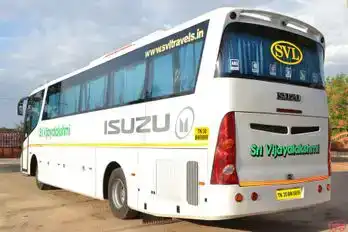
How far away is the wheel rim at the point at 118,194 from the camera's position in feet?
31.8

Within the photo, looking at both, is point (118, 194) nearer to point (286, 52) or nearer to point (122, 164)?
point (122, 164)

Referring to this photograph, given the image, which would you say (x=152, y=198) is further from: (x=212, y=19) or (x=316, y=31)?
(x=316, y=31)

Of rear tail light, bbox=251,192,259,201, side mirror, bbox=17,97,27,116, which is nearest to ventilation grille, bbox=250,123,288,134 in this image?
rear tail light, bbox=251,192,259,201

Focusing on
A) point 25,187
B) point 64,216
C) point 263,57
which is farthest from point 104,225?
point 25,187

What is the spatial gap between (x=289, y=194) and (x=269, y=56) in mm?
2151

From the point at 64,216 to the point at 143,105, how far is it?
323 cm

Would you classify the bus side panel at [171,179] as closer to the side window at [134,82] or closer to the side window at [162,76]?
the side window at [162,76]

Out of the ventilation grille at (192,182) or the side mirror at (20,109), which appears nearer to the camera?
the ventilation grille at (192,182)

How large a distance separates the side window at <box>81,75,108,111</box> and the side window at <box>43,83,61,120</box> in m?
2.22

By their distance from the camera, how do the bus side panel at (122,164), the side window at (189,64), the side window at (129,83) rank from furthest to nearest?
the side window at (129,83) < the bus side panel at (122,164) < the side window at (189,64)

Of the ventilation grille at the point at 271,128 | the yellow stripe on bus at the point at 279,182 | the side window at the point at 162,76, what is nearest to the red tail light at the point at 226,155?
the yellow stripe on bus at the point at 279,182

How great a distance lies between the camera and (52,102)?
1420cm

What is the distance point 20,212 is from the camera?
1098 centimetres

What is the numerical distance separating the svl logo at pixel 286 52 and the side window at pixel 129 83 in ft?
8.12
